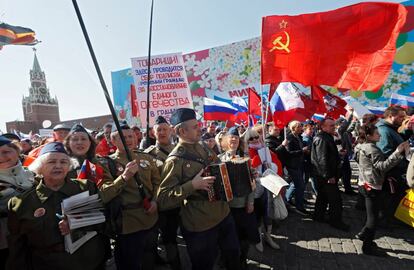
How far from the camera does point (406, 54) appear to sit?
11.9 metres

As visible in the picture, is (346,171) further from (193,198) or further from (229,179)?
(193,198)

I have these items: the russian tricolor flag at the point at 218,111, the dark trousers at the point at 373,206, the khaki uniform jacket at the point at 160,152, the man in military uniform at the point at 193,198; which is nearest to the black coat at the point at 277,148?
the dark trousers at the point at 373,206

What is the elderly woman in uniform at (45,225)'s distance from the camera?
2.02 m

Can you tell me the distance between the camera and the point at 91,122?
60.8 m

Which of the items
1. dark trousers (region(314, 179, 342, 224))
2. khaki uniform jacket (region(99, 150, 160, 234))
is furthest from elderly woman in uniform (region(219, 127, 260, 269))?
dark trousers (region(314, 179, 342, 224))

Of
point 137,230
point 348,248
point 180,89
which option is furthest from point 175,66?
point 348,248

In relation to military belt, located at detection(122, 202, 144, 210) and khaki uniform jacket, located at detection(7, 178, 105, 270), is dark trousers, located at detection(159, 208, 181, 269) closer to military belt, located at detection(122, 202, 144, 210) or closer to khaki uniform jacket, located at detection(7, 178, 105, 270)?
military belt, located at detection(122, 202, 144, 210)

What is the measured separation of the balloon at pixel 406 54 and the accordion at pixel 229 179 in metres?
12.7

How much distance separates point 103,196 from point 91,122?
63.7 meters

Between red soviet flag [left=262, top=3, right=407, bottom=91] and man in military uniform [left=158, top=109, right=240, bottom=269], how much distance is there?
1949 mm

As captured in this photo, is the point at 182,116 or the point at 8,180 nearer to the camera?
the point at 8,180

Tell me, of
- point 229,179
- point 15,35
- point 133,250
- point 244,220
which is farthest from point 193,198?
point 15,35

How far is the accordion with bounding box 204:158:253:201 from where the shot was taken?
96.7 inches

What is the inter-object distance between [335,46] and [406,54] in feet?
35.5
